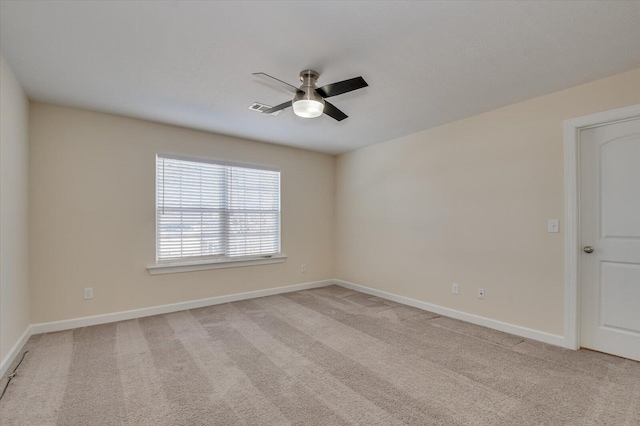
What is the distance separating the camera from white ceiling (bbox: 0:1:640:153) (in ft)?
5.76

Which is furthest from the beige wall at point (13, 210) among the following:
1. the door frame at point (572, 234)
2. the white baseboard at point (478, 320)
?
the door frame at point (572, 234)

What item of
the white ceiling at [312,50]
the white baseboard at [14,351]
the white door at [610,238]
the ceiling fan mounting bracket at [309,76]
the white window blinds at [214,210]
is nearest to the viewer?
the white ceiling at [312,50]

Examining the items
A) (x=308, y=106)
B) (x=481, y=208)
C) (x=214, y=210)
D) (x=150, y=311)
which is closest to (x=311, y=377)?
(x=308, y=106)

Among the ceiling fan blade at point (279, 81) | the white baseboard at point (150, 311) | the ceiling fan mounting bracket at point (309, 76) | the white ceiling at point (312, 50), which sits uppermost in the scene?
the white ceiling at point (312, 50)

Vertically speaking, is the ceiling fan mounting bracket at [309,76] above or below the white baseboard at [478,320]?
above

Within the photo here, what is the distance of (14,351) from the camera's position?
2514 mm

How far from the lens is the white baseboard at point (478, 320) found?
2.87 m

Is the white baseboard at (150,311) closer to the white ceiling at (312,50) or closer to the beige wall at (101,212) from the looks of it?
the beige wall at (101,212)

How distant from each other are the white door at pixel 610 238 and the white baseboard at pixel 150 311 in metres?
3.67

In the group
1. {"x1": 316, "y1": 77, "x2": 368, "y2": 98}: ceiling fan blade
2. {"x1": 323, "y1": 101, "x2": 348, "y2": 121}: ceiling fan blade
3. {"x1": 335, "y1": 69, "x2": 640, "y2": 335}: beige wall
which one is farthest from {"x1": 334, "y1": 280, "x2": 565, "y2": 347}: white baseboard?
{"x1": 316, "y1": 77, "x2": 368, "y2": 98}: ceiling fan blade

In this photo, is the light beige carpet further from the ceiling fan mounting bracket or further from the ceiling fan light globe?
the ceiling fan mounting bracket

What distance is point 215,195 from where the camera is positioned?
425cm

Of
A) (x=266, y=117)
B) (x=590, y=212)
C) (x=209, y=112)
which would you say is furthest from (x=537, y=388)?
(x=209, y=112)

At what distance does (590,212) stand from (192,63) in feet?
12.0
